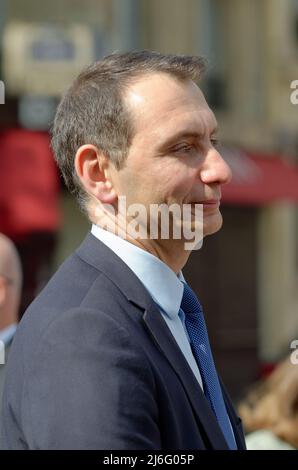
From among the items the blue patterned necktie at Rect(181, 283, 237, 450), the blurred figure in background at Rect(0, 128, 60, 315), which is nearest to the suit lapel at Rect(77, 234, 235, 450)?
the blue patterned necktie at Rect(181, 283, 237, 450)

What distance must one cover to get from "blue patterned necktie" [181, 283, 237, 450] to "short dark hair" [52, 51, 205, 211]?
1.00 ft

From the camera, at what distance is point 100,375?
62.1 inches

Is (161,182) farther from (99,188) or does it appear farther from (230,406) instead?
(230,406)

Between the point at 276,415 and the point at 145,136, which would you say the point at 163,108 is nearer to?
the point at 145,136

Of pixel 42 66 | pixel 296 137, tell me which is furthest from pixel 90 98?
pixel 296 137

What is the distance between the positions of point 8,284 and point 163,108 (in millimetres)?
2294

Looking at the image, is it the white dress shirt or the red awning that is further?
the red awning

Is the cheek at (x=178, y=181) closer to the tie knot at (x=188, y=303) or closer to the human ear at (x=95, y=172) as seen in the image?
the human ear at (x=95, y=172)

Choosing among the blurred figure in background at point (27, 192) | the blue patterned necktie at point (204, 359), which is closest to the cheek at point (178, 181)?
the blue patterned necktie at point (204, 359)

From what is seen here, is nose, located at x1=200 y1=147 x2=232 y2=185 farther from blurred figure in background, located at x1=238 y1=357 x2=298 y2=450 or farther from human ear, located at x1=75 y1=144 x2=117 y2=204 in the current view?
blurred figure in background, located at x1=238 y1=357 x2=298 y2=450

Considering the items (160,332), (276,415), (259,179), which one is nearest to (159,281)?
(160,332)

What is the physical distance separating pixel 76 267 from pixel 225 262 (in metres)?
12.7

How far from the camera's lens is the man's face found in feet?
6.12

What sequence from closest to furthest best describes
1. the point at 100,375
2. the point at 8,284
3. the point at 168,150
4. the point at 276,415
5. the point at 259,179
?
the point at 100,375, the point at 168,150, the point at 276,415, the point at 8,284, the point at 259,179
